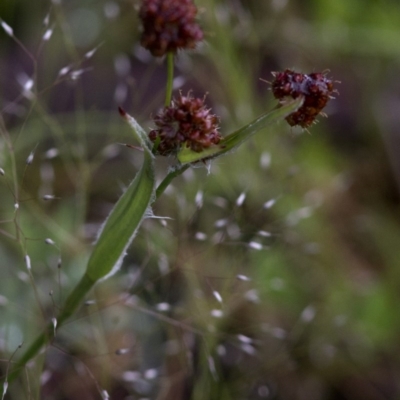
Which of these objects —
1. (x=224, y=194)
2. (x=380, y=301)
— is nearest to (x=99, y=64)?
(x=224, y=194)

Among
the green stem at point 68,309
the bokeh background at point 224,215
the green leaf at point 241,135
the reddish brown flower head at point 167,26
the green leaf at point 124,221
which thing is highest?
the reddish brown flower head at point 167,26

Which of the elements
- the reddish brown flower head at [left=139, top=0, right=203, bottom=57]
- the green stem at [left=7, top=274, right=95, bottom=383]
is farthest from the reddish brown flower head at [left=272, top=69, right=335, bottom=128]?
the green stem at [left=7, top=274, right=95, bottom=383]

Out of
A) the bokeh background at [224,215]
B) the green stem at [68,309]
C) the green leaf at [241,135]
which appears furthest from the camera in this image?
the bokeh background at [224,215]

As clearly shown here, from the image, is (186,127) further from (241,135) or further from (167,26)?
(167,26)

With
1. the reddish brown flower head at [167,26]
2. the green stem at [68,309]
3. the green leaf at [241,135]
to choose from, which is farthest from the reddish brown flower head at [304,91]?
the green stem at [68,309]

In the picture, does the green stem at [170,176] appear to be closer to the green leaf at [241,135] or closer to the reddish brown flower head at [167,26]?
the green leaf at [241,135]

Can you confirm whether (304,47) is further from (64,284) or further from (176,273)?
(64,284)

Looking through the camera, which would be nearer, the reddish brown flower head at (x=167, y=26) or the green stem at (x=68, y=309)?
the reddish brown flower head at (x=167, y=26)

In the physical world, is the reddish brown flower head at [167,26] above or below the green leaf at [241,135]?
above
